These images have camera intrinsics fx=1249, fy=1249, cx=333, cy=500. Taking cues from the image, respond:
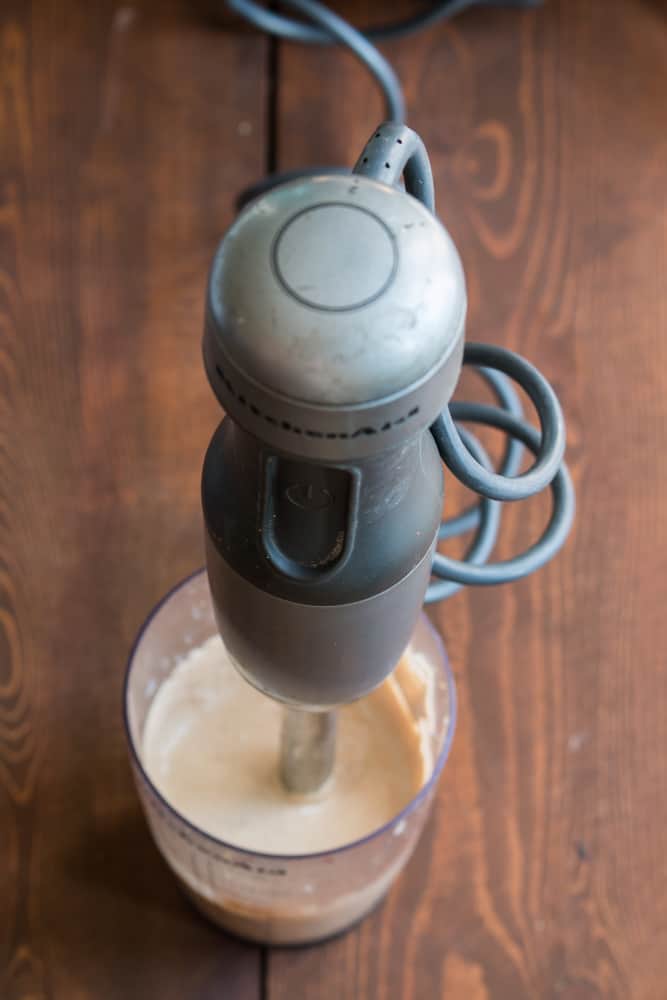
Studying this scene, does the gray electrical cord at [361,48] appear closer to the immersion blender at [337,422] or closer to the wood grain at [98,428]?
the wood grain at [98,428]

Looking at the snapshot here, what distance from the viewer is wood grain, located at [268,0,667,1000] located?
0.50 metres

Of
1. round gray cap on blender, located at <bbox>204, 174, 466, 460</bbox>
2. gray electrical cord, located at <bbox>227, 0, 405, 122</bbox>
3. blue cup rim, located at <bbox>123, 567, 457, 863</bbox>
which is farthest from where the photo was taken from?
gray electrical cord, located at <bbox>227, 0, 405, 122</bbox>

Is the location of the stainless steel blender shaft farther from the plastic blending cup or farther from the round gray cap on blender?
the round gray cap on blender

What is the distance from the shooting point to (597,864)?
0.51m

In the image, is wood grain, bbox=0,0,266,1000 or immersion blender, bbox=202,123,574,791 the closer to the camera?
immersion blender, bbox=202,123,574,791

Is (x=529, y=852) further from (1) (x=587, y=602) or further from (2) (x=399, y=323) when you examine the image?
(2) (x=399, y=323)

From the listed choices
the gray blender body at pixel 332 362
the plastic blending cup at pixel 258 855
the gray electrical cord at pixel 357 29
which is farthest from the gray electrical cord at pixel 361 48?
the gray blender body at pixel 332 362

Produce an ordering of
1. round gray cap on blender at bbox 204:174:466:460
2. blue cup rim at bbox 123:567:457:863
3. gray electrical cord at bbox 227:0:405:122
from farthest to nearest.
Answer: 1. gray electrical cord at bbox 227:0:405:122
2. blue cup rim at bbox 123:567:457:863
3. round gray cap on blender at bbox 204:174:466:460

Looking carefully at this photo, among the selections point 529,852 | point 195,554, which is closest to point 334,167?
point 195,554

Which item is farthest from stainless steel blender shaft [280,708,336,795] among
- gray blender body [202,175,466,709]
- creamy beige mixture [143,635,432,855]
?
gray blender body [202,175,466,709]

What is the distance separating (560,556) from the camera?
1.86 feet

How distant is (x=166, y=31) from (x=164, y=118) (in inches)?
2.4

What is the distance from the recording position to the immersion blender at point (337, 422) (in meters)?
0.23

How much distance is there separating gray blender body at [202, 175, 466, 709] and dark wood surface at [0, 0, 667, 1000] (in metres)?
0.26
